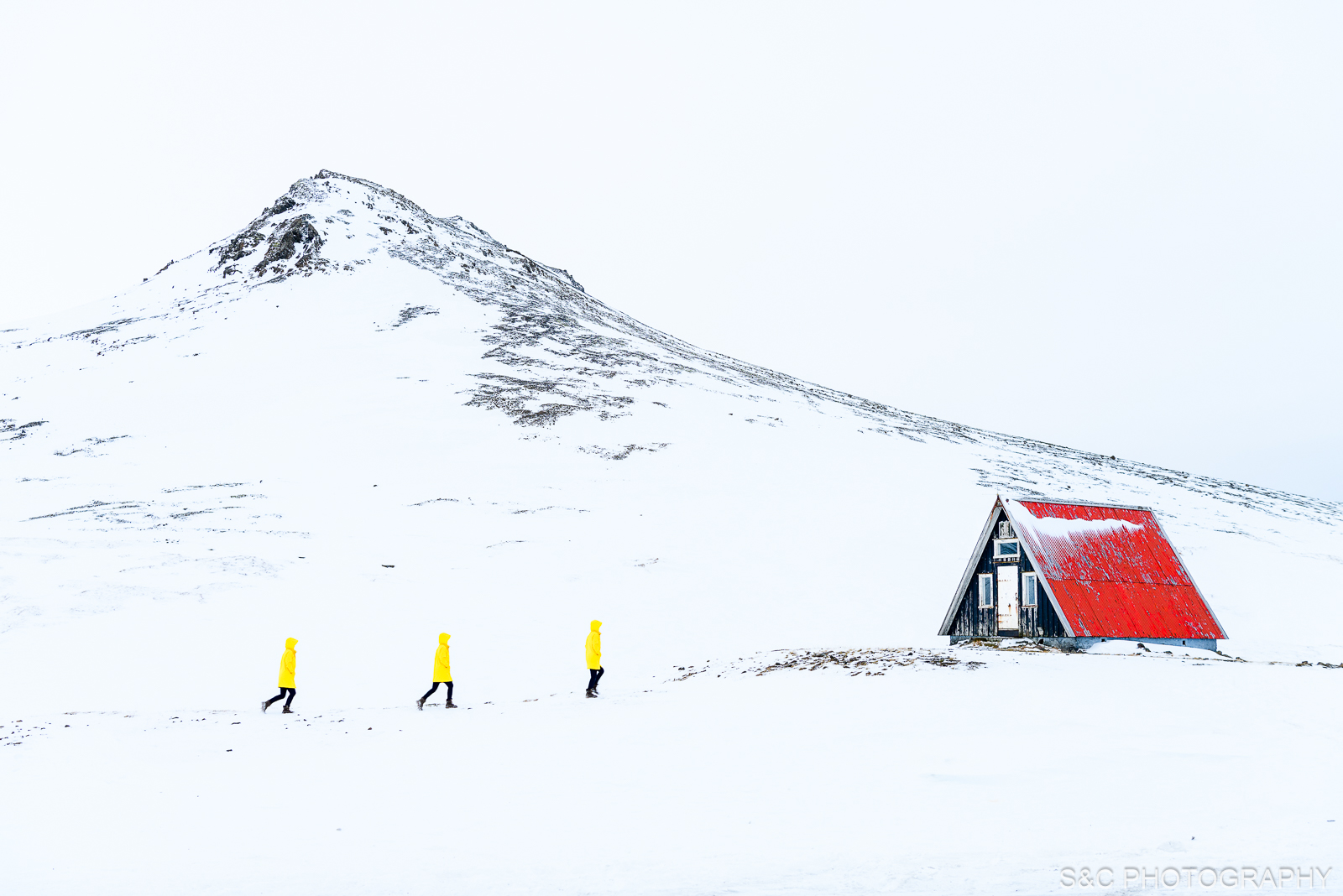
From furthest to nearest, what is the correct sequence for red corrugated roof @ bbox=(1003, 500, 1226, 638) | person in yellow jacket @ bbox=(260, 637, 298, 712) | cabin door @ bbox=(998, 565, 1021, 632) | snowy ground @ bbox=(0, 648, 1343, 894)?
cabin door @ bbox=(998, 565, 1021, 632), red corrugated roof @ bbox=(1003, 500, 1226, 638), person in yellow jacket @ bbox=(260, 637, 298, 712), snowy ground @ bbox=(0, 648, 1343, 894)

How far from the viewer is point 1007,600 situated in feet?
90.2

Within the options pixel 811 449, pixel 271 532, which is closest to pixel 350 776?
pixel 271 532

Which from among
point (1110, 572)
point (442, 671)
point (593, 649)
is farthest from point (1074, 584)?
point (442, 671)

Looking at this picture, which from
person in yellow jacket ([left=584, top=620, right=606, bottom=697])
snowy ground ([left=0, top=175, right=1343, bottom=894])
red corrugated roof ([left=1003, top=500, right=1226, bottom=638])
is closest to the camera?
snowy ground ([left=0, top=175, right=1343, bottom=894])

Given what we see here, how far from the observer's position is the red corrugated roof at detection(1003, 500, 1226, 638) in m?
26.3

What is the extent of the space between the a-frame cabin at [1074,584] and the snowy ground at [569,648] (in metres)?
2.21

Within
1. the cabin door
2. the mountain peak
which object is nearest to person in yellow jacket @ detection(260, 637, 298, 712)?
the cabin door

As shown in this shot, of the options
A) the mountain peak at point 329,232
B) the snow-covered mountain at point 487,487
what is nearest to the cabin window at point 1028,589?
the snow-covered mountain at point 487,487

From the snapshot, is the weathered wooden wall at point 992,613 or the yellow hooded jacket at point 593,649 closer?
the yellow hooded jacket at point 593,649

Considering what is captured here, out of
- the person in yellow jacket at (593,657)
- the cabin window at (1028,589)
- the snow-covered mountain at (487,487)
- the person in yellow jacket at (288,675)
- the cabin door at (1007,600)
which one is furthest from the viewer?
the snow-covered mountain at (487,487)

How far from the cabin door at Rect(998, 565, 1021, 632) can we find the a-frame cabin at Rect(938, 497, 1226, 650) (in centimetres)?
2

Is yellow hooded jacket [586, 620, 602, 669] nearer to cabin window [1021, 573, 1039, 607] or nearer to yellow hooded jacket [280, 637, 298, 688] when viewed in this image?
yellow hooded jacket [280, 637, 298, 688]

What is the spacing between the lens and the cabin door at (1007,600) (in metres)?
27.1

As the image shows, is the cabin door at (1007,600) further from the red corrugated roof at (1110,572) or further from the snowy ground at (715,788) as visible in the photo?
the snowy ground at (715,788)
